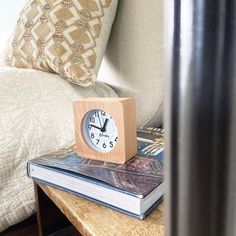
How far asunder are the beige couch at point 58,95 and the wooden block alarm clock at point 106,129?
15cm

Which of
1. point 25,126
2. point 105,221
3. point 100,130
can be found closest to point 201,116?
point 105,221

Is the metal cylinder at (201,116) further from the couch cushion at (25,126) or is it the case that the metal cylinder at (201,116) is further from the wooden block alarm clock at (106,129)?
the couch cushion at (25,126)

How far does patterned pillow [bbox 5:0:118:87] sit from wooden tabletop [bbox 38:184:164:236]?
1.46ft

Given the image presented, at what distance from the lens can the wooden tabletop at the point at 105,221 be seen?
0.42m

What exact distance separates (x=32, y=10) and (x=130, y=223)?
81 centimetres

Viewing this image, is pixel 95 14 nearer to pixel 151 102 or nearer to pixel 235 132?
pixel 151 102

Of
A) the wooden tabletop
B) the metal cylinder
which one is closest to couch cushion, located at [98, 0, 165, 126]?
the wooden tabletop

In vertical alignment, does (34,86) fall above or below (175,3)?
below

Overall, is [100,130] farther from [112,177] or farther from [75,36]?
[75,36]

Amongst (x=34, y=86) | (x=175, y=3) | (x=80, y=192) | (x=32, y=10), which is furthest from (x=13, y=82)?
(x=175, y=3)

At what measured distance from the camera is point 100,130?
23.5 inches

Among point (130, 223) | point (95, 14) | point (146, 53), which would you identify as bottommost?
point (130, 223)

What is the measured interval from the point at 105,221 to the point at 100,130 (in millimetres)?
208

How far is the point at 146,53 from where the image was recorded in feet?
2.73
